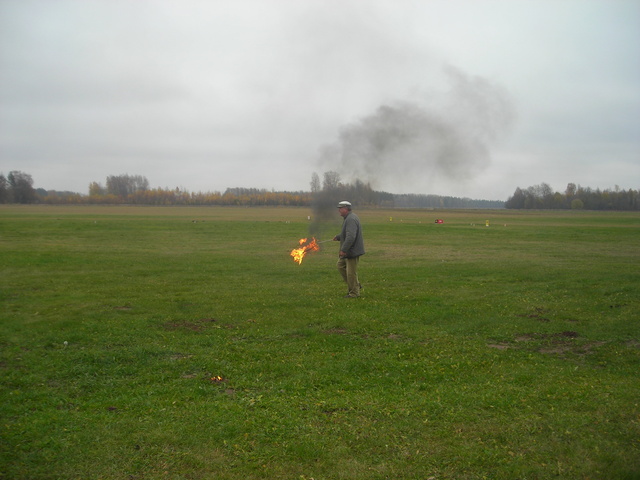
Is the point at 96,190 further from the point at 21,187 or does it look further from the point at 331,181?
the point at 331,181

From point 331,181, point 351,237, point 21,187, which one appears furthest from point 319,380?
point 21,187

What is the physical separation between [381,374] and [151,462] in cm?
352

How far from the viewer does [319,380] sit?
699cm

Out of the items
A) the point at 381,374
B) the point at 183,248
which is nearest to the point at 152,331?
the point at 381,374

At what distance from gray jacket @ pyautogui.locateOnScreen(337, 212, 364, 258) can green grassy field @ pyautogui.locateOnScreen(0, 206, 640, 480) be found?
128cm

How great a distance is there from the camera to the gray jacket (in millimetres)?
12992

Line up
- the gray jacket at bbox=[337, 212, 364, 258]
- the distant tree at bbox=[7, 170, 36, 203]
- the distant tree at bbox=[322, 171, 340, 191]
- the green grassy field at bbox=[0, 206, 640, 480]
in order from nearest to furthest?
the green grassy field at bbox=[0, 206, 640, 480] → the gray jacket at bbox=[337, 212, 364, 258] → the distant tree at bbox=[322, 171, 340, 191] → the distant tree at bbox=[7, 170, 36, 203]

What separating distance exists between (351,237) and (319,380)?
6372 mm

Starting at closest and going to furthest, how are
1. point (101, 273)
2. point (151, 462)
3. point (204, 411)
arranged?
1. point (151, 462)
2. point (204, 411)
3. point (101, 273)

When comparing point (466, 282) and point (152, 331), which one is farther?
point (466, 282)

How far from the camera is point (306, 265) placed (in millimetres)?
19875

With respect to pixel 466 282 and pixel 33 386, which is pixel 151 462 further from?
pixel 466 282

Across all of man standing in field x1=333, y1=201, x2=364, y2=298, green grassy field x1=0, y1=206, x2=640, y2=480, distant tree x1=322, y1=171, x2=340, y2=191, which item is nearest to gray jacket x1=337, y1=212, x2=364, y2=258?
man standing in field x1=333, y1=201, x2=364, y2=298

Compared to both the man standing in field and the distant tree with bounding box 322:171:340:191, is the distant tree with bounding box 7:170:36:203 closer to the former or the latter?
the distant tree with bounding box 322:171:340:191
